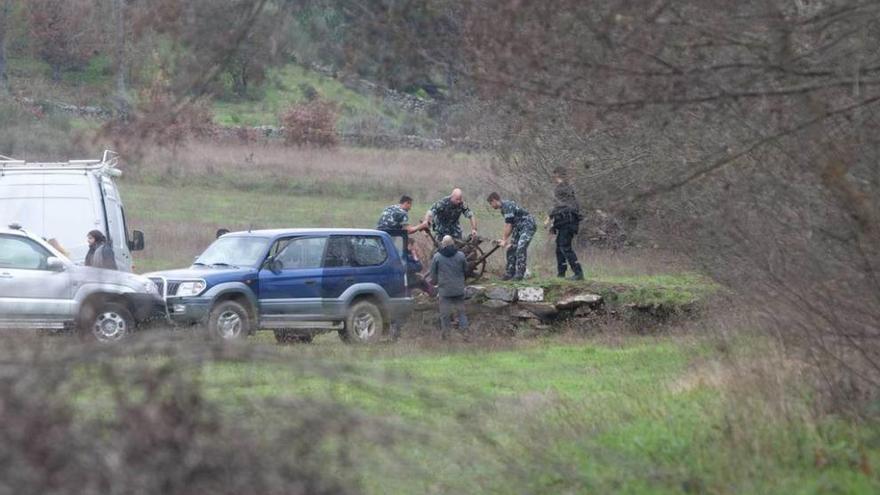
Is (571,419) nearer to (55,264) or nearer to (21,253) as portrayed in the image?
(55,264)

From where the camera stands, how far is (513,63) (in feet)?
24.8

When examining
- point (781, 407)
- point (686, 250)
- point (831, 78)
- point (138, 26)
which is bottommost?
point (781, 407)

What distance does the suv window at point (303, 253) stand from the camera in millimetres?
19312

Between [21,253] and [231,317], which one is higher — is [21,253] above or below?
above

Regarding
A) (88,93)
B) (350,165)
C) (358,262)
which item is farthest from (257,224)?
(88,93)

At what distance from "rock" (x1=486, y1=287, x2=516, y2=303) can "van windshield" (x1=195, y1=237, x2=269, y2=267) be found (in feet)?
10.9

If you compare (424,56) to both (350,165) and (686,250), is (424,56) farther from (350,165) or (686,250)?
(350,165)

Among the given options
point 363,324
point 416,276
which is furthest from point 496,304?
point 363,324

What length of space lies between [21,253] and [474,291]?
641 centimetres

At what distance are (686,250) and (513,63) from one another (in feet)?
12.8

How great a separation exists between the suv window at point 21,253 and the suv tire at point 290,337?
3.35m

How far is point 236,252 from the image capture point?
64.0 feet

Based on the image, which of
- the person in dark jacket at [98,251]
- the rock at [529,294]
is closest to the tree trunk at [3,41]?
the person in dark jacket at [98,251]

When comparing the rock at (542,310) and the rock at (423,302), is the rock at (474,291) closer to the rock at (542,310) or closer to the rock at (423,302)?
the rock at (423,302)
